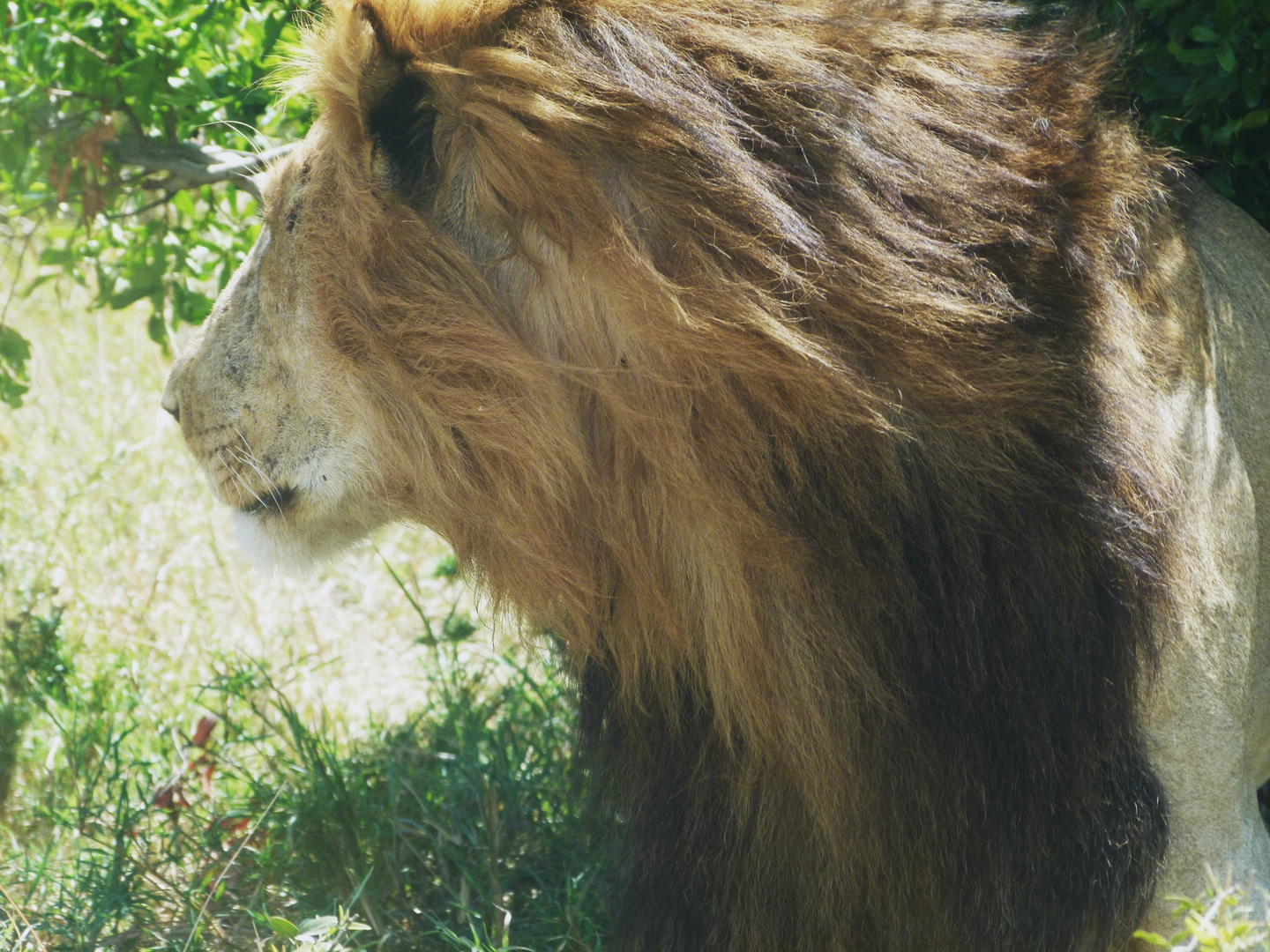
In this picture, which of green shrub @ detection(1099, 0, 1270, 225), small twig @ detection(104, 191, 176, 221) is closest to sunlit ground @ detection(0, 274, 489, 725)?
small twig @ detection(104, 191, 176, 221)

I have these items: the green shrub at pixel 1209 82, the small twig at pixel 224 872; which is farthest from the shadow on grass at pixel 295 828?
the green shrub at pixel 1209 82

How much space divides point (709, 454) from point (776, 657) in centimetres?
35

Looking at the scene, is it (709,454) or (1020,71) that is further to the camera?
(1020,71)

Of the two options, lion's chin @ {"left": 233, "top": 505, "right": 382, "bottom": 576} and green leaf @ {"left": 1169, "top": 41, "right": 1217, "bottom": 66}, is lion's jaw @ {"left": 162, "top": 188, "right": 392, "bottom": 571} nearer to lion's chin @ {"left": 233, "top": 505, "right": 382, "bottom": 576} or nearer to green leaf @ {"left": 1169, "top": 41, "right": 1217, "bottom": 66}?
lion's chin @ {"left": 233, "top": 505, "right": 382, "bottom": 576}

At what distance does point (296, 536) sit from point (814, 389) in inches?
38.3

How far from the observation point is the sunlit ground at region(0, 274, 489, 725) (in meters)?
4.05

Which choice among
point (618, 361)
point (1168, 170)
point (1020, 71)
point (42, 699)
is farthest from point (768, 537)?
point (42, 699)

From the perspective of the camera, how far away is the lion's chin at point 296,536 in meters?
2.18

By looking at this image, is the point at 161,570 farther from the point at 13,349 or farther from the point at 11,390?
the point at 13,349

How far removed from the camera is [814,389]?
1.85 metres

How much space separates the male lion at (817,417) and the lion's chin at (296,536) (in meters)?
0.06

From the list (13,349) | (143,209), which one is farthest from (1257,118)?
(13,349)

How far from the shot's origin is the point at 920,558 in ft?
6.50

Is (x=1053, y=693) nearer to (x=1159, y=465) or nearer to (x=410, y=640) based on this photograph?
(x=1159, y=465)
